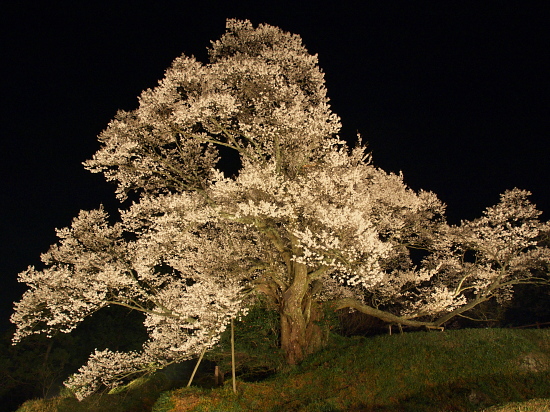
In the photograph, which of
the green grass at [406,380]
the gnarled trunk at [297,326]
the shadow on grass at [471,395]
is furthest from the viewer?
the gnarled trunk at [297,326]

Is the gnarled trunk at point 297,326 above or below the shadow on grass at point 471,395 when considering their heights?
above

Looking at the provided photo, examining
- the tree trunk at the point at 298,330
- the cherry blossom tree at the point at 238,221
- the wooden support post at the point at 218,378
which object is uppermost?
the cherry blossom tree at the point at 238,221

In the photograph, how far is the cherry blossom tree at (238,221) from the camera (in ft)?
41.9

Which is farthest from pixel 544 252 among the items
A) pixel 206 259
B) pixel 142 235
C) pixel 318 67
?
pixel 142 235

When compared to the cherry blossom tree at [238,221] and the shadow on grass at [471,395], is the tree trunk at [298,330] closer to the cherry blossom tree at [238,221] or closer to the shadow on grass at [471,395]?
the cherry blossom tree at [238,221]

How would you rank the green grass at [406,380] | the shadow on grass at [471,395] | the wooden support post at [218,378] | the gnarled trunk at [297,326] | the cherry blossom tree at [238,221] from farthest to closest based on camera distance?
the gnarled trunk at [297,326] < the wooden support post at [218,378] < the cherry blossom tree at [238,221] < the green grass at [406,380] < the shadow on grass at [471,395]

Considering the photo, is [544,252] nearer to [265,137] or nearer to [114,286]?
[265,137]

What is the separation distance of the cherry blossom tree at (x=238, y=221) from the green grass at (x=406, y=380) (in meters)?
1.64

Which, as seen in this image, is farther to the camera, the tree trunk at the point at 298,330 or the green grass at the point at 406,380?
the tree trunk at the point at 298,330

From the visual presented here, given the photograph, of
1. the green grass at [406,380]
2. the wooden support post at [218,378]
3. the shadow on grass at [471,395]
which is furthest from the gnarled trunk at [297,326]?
the shadow on grass at [471,395]

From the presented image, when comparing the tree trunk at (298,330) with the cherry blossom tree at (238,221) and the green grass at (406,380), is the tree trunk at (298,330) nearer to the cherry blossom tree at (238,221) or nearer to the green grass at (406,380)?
the cherry blossom tree at (238,221)

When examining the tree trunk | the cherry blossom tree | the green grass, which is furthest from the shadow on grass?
the tree trunk

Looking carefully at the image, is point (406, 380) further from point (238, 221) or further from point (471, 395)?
point (238, 221)

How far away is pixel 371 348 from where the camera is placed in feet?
45.1
